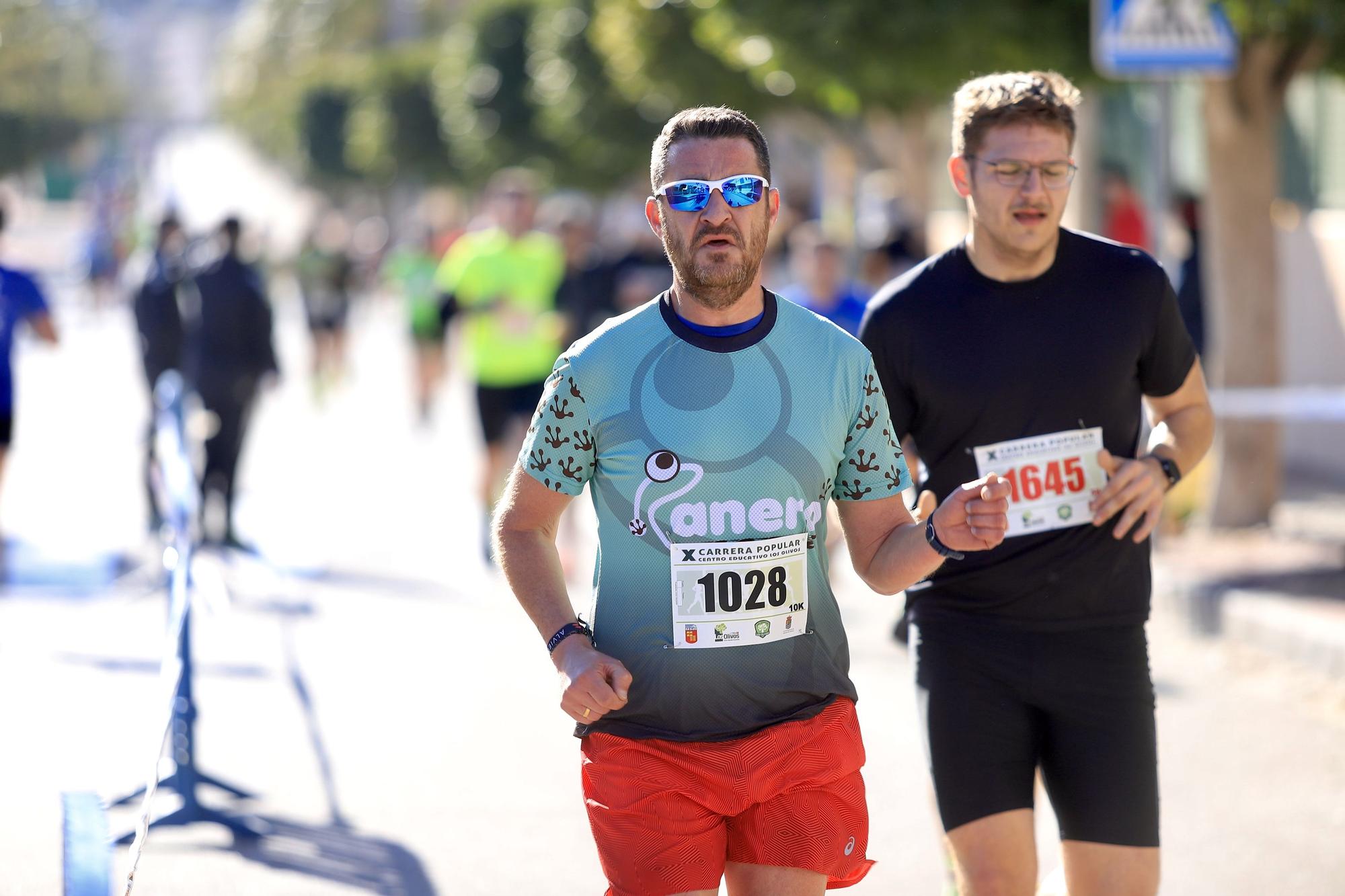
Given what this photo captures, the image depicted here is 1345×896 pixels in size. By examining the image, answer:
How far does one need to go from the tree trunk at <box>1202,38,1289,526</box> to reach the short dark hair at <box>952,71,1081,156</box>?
7.35m

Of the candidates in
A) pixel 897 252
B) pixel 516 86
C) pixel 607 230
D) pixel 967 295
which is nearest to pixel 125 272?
pixel 516 86

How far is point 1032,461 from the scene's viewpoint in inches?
158

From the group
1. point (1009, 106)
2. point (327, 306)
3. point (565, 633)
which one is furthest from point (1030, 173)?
point (327, 306)

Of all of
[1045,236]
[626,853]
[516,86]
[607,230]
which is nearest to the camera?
[626,853]

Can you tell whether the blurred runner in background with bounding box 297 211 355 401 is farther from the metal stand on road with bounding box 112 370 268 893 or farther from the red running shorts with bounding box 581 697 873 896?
the red running shorts with bounding box 581 697 873 896

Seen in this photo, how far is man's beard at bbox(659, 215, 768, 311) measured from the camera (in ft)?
10.6

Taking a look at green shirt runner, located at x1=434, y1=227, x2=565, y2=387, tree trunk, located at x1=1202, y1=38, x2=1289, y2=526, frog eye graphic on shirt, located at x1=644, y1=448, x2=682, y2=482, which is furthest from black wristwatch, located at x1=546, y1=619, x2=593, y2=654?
tree trunk, located at x1=1202, y1=38, x2=1289, y2=526

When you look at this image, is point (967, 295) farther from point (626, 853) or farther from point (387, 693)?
point (387, 693)

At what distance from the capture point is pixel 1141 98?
2025cm

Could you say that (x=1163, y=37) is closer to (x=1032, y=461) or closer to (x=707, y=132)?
(x=1032, y=461)

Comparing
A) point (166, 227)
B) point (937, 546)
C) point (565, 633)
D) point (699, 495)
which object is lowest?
point (565, 633)

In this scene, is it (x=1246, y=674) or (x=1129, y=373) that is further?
(x=1246, y=674)

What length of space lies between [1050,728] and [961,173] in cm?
121

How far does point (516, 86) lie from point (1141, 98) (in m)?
23.3
